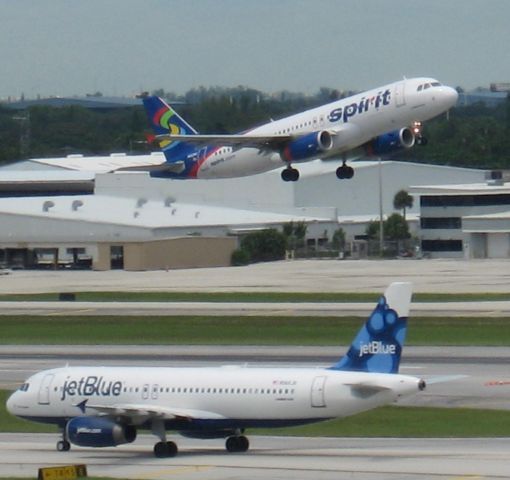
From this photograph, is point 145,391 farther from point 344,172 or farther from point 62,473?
point 344,172

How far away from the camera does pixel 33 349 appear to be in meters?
72.4

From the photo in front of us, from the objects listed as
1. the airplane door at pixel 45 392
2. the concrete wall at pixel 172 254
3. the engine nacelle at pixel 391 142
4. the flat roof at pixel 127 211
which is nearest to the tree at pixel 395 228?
the flat roof at pixel 127 211

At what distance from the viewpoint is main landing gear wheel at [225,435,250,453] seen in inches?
1609

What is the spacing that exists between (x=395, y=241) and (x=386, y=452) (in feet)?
422

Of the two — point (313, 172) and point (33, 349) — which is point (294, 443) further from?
point (313, 172)

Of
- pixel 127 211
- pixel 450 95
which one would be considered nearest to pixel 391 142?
pixel 450 95

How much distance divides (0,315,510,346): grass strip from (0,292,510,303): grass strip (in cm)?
1581

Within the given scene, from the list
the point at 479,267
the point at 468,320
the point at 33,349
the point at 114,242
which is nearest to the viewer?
the point at 33,349

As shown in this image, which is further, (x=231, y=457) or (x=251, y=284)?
(x=251, y=284)

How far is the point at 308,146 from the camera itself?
7306 centimetres

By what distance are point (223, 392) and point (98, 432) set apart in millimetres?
3402

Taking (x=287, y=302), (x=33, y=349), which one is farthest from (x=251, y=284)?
(x=33, y=349)

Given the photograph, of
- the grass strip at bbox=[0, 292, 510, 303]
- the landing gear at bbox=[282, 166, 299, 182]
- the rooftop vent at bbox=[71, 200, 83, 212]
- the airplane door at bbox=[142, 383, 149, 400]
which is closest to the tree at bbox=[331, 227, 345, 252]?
the rooftop vent at bbox=[71, 200, 83, 212]

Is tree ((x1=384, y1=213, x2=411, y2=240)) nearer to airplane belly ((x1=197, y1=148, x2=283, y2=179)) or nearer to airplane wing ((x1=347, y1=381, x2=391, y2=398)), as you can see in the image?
airplane belly ((x1=197, y1=148, x2=283, y2=179))
